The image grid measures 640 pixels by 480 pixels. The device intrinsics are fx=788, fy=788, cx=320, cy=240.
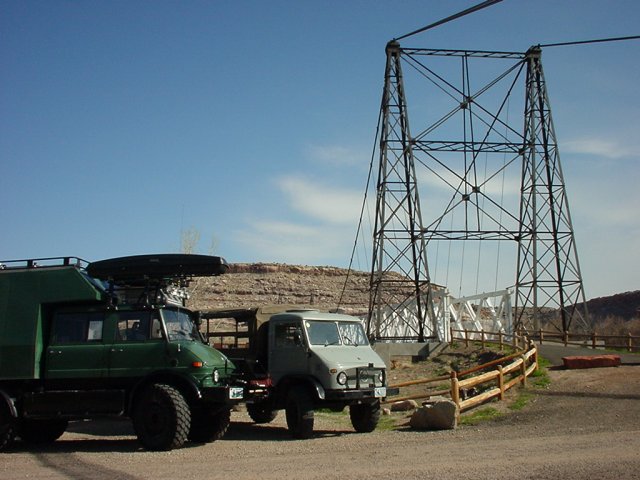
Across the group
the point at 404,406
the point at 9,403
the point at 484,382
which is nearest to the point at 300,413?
the point at 9,403

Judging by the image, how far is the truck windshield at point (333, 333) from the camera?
16625mm

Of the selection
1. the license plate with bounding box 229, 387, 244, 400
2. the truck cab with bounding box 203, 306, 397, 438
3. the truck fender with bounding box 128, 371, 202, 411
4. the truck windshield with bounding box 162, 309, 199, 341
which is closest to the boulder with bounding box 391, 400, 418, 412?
the truck cab with bounding box 203, 306, 397, 438

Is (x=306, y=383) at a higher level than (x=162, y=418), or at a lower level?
higher

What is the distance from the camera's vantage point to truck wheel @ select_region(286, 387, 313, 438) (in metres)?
15.5

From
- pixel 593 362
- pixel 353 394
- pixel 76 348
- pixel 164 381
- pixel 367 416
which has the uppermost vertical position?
pixel 76 348

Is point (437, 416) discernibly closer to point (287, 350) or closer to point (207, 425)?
point (287, 350)

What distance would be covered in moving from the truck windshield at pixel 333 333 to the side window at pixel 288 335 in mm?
226

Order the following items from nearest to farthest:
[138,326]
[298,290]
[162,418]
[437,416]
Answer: [162,418]
[138,326]
[437,416]
[298,290]

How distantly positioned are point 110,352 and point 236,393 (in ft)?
8.05

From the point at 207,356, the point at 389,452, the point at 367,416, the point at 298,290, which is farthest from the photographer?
the point at 298,290

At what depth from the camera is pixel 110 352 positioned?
47.6 feet

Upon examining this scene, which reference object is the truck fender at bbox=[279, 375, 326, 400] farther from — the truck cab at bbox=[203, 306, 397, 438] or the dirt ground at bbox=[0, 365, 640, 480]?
the dirt ground at bbox=[0, 365, 640, 480]

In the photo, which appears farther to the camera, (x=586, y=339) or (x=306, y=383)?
(x=586, y=339)

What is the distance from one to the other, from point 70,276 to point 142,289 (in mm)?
1351
